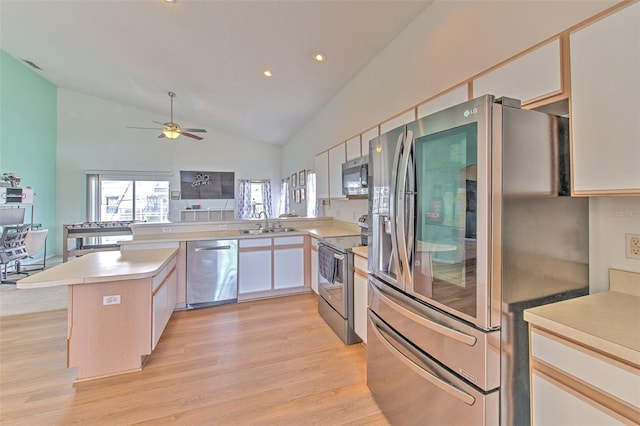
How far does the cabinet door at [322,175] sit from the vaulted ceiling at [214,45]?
3.45 feet

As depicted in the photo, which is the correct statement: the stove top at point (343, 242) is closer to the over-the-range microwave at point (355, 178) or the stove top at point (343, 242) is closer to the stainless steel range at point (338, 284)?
the stainless steel range at point (338, 284)

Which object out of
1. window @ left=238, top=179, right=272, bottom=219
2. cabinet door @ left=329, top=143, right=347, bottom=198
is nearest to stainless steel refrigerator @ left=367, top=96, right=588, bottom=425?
cabinet door @ left=329, top=143, right=347, bottom=198

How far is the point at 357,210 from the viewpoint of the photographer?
366cm

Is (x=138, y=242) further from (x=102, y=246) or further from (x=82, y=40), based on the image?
(x=102, y=246)

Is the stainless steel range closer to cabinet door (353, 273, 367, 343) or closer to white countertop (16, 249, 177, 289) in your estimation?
cabinet door (353, 273, 367, 343)

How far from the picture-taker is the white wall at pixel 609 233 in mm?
1230

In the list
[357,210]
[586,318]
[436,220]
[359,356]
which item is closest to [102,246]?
[357,210]

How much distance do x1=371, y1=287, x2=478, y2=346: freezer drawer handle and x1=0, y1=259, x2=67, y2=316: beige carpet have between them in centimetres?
413

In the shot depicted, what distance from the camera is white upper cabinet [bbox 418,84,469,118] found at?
5.67 feet

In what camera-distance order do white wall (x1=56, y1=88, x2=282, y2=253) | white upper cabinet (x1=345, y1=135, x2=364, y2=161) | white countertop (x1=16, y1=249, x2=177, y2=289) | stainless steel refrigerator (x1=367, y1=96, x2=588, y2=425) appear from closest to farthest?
1. stainless steel refrigerator (x1=367, y1=96, x2=588, y2=425)
2. white countertop (x1=16, y1=249, x2=177, y2=289)
3. white upper cabinet (x1=345, y1=135, x2=364, y2=161)
4. white wall (x1=56, y1=88, x2=282, y2=253)

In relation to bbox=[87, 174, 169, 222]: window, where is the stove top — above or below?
below

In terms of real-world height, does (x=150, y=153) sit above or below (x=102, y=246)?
above

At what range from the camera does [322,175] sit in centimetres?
409

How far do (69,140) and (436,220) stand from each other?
29.3ft
